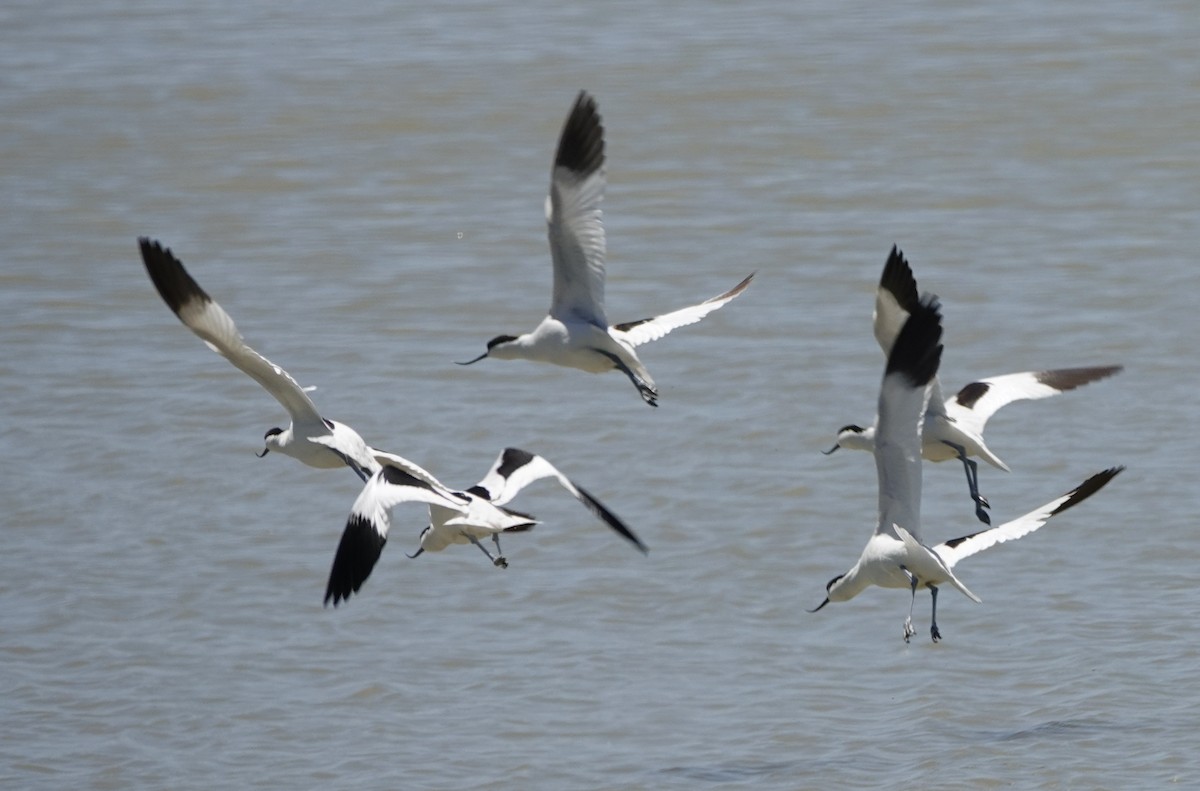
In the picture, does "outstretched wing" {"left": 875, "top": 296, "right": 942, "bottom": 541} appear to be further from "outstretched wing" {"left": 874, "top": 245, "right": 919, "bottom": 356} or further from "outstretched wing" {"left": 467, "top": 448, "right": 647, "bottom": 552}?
"outstretched wing" {"left": 467, "top": 448, "right": 647, "bottom": 552}

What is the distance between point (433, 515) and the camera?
8.73 meters

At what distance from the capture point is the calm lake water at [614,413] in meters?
9.37

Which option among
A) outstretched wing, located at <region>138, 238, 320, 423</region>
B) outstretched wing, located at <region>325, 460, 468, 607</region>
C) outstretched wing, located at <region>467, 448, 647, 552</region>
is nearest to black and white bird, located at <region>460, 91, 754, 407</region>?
outstretched wing, located at <region>467, 448, 647, 552</region>

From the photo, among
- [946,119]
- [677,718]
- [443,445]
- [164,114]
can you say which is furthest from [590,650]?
[164,114]

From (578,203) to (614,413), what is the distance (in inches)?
156

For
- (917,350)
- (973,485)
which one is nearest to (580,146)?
(917,350)

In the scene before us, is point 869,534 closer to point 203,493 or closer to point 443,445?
point 443,445

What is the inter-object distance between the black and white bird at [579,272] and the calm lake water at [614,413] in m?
1.45

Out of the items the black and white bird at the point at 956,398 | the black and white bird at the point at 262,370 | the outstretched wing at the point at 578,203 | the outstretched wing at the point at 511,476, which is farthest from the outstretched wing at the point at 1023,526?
the black and white bird at the point at 262,370

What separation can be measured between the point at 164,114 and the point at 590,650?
13827mm

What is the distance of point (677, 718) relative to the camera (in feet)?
30.7

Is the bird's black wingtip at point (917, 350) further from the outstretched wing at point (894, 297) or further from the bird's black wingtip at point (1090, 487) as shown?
→ the bird's black wingtip at point (1090, 487)

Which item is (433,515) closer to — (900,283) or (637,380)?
(637,380)

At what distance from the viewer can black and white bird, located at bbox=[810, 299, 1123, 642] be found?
792cm
